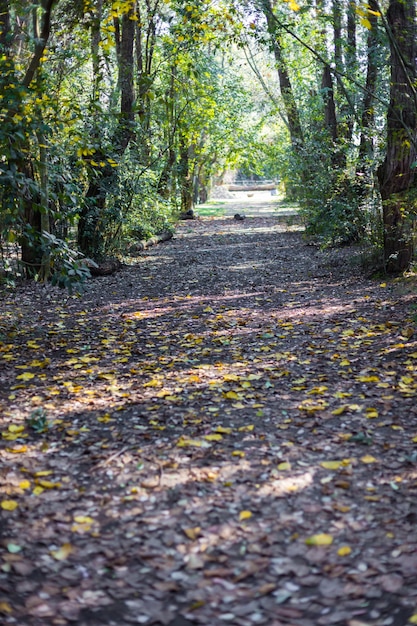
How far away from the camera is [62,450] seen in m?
4.34

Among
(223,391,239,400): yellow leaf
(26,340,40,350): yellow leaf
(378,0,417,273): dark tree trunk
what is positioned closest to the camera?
(223,391,239,400): yellow leaf

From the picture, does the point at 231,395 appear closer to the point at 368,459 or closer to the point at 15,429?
the point at 368,459

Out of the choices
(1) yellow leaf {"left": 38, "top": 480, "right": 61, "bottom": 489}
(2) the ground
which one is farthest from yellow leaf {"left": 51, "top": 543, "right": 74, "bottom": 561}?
(1) yellow leaf {"left": 38, "top": 480, "right": 61, "bottom": 489}

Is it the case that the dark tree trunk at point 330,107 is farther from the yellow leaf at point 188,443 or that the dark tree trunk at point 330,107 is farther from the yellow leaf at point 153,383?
the yellow leaf at point 188,443

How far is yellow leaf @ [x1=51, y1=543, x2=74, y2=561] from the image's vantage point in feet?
10.3

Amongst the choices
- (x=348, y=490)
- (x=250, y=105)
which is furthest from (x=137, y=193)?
(x=250, y=105)

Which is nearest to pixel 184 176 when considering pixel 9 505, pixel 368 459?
pixel 368 459

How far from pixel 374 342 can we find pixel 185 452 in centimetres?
324

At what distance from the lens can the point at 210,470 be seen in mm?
4031

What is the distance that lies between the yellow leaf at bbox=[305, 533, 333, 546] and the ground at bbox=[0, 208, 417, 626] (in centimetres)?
1

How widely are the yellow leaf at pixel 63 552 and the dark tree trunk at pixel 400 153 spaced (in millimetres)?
6927

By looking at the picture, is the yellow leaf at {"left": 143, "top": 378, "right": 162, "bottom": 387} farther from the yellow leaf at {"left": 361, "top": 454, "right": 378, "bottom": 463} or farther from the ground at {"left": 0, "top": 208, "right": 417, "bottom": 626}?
the yellow leaf at {"left": 361, "top": 454, "right": 378, "bottom": 463}

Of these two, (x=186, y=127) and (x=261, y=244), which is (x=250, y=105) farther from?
(x=261, y=244)

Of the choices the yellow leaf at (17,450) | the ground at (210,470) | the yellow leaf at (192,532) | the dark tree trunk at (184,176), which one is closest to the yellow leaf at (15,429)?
the ground at (210,470)
